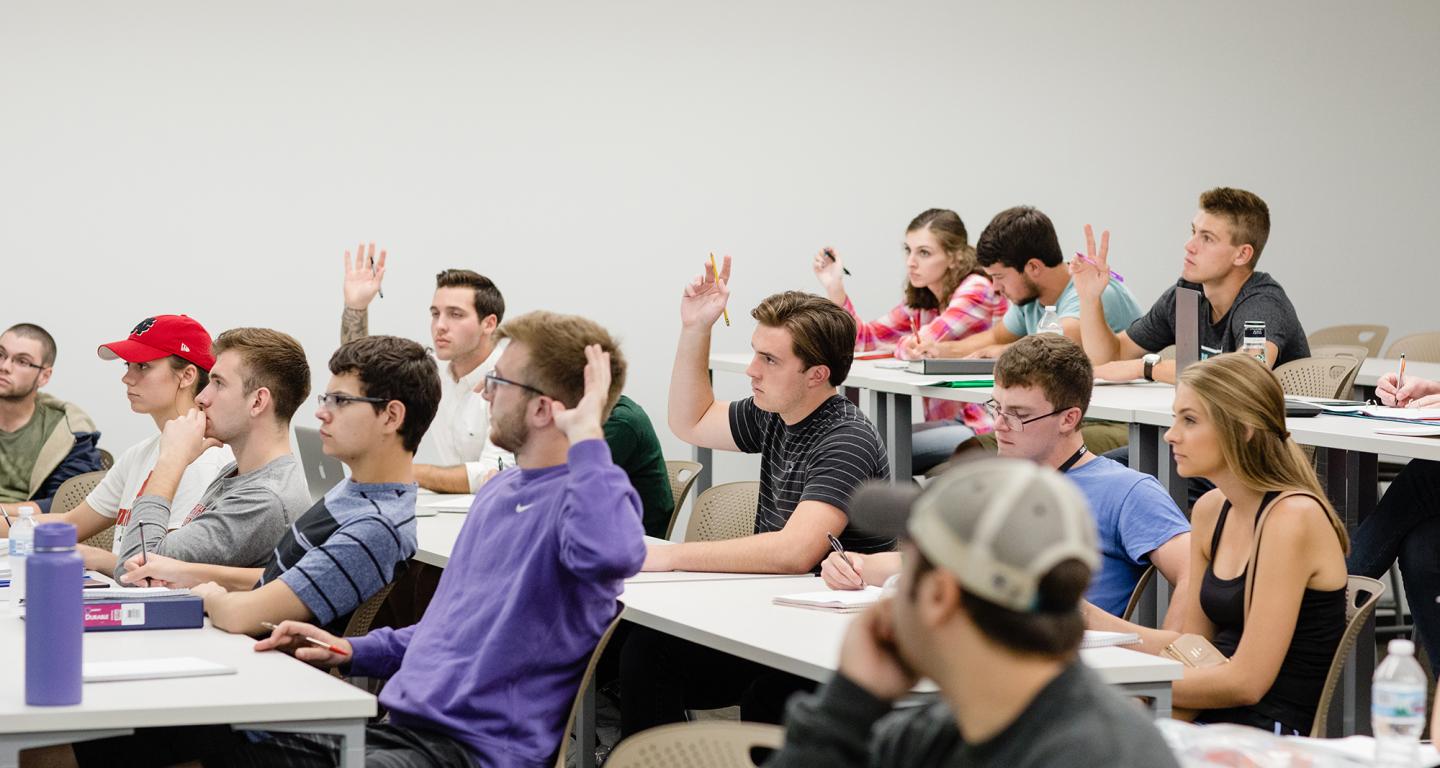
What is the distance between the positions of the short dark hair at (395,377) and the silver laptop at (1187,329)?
2543mm

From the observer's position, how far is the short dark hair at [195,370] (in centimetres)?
383

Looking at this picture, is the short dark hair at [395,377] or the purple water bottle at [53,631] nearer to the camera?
the purple water bottle at [53,631]

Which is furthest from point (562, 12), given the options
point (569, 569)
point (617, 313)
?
point (569, 569)

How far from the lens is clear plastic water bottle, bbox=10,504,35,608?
287 cm

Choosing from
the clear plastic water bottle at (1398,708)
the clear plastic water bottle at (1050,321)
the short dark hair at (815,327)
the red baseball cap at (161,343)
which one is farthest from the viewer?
the clear plastic water bottle at (1050,321)

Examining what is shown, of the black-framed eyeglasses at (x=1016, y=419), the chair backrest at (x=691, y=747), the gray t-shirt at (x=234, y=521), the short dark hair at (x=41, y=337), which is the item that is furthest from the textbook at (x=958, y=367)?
the chair backrest at (x=691, y=747)

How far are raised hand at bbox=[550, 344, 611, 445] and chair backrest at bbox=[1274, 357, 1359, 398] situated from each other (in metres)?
2.96

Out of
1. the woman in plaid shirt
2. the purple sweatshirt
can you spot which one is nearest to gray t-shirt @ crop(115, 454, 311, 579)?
the purple sweatshirt

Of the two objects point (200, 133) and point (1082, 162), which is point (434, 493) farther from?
point (1082, 162)

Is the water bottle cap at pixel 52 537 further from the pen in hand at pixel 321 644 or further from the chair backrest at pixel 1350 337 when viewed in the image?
the chair backrest at pixel 1350 337

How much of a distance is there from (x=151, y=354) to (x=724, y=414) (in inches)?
55.1

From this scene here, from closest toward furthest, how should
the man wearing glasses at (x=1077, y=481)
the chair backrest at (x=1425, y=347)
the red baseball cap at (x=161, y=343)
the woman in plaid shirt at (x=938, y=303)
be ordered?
1. the man wearing glasses at (x=1077, y=481)
2. the red baseball cap at (x=161, y=343)
3. the woman in plaid shirt at (x=938, y=303)
4. the chair backrest at (x=1425, y=347)

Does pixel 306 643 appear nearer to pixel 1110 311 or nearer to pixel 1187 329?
pixel 1187 329

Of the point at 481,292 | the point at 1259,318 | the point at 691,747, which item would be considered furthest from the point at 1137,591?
the point at 481,292
